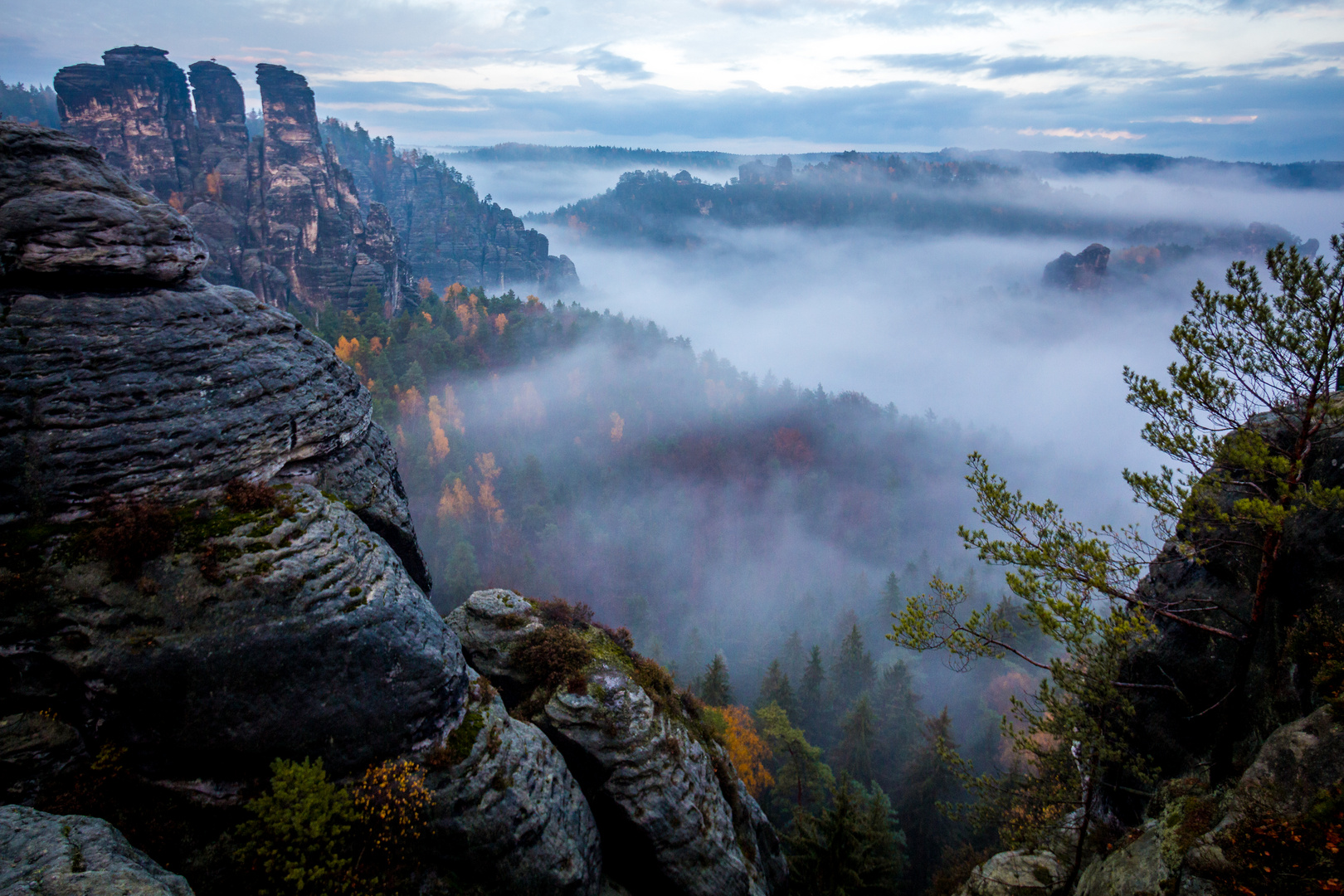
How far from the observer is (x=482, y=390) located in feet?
372

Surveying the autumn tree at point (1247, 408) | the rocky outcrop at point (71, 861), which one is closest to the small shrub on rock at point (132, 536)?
the rocky outcrop at point (71, 861)

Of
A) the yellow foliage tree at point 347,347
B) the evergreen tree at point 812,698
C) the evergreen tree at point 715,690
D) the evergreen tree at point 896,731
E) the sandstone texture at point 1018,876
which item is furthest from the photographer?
the yellow foliage tree at point 347,347

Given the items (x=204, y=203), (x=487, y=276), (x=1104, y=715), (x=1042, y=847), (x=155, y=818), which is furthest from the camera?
(x=487, y=276)

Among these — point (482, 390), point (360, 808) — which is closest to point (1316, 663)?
point (360, 808)

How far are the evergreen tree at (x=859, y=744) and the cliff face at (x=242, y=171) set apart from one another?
10139 centimetres

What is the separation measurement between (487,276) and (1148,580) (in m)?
192

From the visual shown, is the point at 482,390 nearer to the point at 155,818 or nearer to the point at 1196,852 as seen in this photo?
the point at 155,818

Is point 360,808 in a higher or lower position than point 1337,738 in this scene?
lower

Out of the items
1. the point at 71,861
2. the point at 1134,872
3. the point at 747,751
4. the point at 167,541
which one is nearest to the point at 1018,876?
the point at 1134,872

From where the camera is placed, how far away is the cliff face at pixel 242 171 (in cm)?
9519

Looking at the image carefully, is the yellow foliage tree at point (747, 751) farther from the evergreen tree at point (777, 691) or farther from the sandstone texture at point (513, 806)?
the sandstone texture at point (513, 806)

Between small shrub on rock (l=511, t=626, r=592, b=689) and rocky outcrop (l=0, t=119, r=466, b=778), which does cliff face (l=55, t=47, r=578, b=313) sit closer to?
rocky outcrop (l=0, t=119, r=466, b=778)

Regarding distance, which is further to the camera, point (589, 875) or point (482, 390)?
point (482, 390)

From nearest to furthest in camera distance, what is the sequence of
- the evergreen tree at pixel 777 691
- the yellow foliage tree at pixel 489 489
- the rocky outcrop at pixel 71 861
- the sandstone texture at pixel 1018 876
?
the rocky outcrop at pixel 71 861, the sandstone texture at pixel 1018 876, the evergreen tree at pixel 777 691, the yellow foliage tree at pixel 489 489
